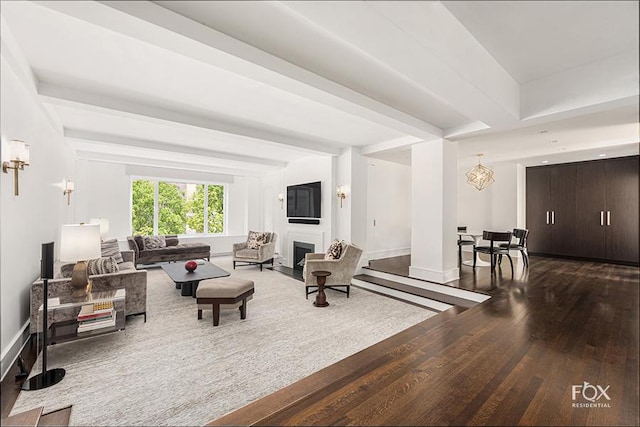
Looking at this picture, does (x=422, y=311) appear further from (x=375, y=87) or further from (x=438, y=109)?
(x=375, y=87)

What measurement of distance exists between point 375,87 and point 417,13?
50.7 inches

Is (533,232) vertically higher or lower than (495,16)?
lower

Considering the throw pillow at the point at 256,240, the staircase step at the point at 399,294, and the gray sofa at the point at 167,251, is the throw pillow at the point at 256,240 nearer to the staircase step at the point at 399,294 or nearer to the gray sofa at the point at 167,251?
the gray sofa at the point at 167,251

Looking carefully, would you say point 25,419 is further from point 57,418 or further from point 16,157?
point 16,157

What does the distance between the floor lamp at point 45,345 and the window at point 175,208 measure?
5.31 m

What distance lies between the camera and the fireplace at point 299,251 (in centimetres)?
623

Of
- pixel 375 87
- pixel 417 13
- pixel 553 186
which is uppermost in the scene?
pixel 375 87

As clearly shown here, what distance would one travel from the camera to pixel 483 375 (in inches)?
69.7

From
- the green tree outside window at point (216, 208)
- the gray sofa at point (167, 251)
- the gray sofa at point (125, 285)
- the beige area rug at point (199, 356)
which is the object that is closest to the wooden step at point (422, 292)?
the beige area rug at point (199, 356)

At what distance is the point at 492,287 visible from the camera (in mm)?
3873

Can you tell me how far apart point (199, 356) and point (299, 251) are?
402 cm

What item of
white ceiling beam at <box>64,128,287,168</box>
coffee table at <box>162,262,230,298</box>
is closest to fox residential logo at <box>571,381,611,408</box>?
coffee table at <box>162,262,230,298</box>

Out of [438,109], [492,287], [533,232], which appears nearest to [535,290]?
[492,287]

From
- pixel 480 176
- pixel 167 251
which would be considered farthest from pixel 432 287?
pixel 167 251
